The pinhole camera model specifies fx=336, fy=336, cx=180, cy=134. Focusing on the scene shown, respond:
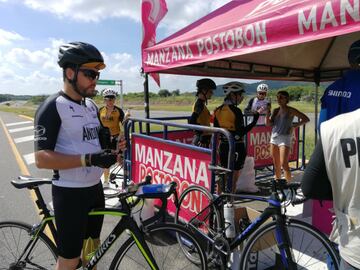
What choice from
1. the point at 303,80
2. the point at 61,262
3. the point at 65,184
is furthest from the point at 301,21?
the point at 303,80

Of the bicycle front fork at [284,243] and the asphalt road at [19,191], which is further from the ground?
the bicycle front fork at [284,243]

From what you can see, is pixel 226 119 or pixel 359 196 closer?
pixel 359 196

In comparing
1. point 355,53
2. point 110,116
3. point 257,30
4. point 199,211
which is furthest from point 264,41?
point 110,116

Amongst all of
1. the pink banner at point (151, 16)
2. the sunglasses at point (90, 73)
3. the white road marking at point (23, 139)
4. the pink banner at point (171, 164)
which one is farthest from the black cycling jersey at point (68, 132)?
the white road marking at point (23, 139)

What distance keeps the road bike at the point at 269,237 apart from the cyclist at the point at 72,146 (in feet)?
3.56

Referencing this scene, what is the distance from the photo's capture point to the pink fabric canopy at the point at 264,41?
9.52 ft

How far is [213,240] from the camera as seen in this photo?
3252mm

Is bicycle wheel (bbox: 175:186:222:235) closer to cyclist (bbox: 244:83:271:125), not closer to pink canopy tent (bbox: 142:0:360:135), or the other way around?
pink canopy tent (bbox: 142:0:360:135)

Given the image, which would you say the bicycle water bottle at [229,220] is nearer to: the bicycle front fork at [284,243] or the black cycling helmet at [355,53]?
the bicycle front fork at [284,243]

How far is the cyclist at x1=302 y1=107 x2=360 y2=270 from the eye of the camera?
1.45m

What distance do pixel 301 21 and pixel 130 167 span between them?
3517 millimetres

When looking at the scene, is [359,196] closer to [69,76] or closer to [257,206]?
[69,76]

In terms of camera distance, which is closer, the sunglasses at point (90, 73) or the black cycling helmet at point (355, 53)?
the black cycling helmet at point (355, 53)

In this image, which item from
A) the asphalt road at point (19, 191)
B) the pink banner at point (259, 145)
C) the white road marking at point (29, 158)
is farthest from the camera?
the white road marking at point (29, 158)
